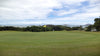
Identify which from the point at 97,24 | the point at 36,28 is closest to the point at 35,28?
the point at 36,28

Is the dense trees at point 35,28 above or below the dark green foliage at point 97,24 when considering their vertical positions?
below

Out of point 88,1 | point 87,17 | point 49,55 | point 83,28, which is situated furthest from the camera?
point 83,28

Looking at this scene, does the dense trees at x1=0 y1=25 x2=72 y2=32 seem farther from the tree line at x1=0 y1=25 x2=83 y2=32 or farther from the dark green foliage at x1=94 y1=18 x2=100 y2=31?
the dark green foliage at x1=94 y1=18 x2=100 y2=31

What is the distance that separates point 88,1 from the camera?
3.13 m

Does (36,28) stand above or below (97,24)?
below

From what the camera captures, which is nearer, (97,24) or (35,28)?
(97,24)

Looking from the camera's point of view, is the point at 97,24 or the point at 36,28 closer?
the point at 97,24

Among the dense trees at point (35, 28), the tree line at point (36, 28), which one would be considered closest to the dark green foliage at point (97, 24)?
the tree line at point (36, 28)

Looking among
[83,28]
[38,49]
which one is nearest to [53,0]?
[38,49]

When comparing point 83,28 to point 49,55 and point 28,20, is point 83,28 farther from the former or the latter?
point 49,55

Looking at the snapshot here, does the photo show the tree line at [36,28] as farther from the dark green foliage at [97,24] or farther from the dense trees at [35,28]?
the dark green foliage at [97,24]

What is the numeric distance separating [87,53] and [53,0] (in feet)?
7.43

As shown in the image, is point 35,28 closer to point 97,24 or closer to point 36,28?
point 36,28

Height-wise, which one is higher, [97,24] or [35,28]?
[97,24]
